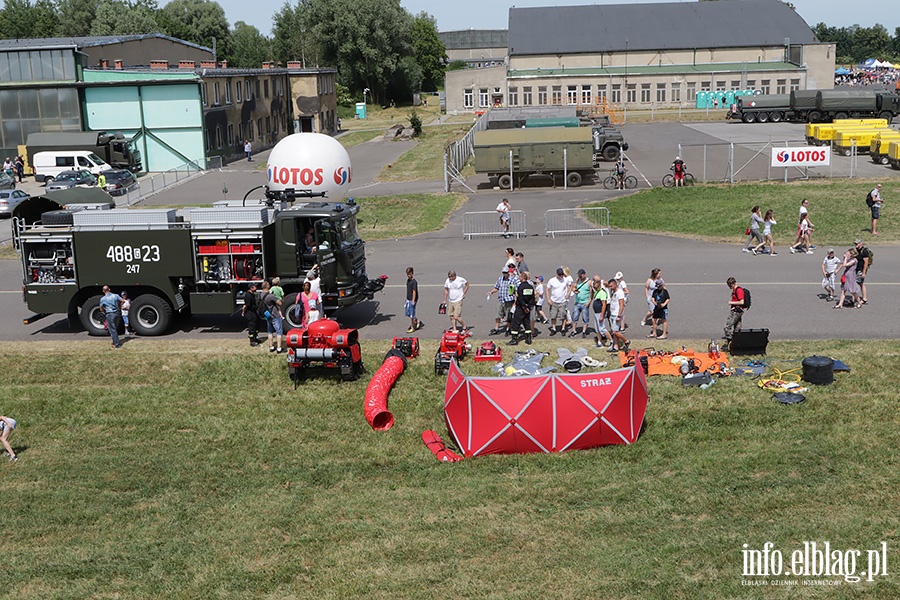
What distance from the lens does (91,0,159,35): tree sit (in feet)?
337

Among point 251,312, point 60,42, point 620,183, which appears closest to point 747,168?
point 620,183

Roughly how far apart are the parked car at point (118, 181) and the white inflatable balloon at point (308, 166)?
14.1 meters

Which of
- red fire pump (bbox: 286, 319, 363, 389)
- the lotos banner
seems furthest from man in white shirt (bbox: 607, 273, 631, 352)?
the lotos banner

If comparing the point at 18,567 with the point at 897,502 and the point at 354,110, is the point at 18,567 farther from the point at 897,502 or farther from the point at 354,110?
the point at 354,110

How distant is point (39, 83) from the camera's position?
55.5 metres

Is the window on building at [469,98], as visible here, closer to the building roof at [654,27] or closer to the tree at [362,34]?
the building roof at [654,27]

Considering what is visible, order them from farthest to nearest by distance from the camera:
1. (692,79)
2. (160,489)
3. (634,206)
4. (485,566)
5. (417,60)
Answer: (417,60)
(692,79)
(634,206)
(160,489)
(485,566)

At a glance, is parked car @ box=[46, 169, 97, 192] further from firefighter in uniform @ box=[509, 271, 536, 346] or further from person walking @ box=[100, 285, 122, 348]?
firefighter in uniform @ box=[509, 271, 536, 346]

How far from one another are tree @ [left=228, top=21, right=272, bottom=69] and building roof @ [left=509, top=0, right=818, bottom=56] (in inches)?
1355

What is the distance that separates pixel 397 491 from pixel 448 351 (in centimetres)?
547

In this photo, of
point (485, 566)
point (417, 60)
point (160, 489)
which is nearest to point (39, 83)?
point (160, 489)

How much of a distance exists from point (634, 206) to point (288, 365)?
71.9ft

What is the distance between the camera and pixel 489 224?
36.4 metres

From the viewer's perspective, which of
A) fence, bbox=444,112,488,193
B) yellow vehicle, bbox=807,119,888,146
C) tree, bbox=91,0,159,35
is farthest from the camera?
tree, bbox=91,0,159,35
